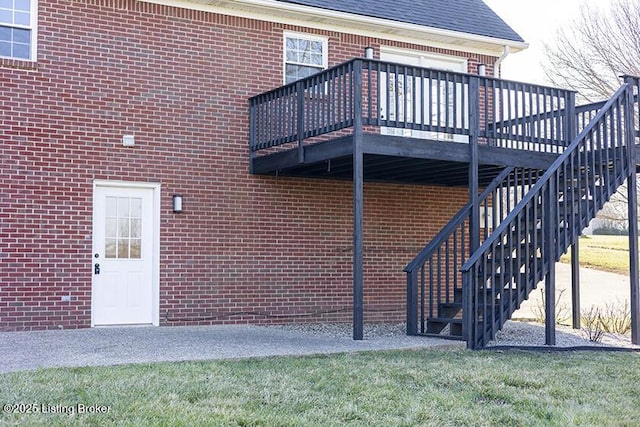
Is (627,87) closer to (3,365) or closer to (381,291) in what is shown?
(381,291)

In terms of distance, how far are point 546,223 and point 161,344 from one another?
500 centimetres

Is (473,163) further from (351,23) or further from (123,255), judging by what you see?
(123,255)

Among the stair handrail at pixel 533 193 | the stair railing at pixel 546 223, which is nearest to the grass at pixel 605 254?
the stair railing at pixel 546 223

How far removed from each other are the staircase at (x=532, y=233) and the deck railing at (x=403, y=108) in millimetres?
602

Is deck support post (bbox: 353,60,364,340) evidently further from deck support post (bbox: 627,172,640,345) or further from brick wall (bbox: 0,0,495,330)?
deck support post (bbox: 627,172,640,345)

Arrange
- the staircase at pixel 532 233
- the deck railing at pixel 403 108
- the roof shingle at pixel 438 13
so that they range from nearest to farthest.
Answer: the staircase at pixel 532 233 < the deck railing at pixel 403 108 < the roof shingle at pixel 438 13

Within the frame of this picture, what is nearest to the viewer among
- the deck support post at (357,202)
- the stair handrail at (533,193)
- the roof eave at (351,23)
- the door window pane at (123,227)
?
the stair handrail at (533,193)

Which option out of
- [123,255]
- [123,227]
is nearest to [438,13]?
[123,227]

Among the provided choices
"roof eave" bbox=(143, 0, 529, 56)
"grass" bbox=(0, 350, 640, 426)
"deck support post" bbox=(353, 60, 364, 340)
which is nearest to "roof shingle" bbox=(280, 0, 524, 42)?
"roof eave" bbox=(143, 0, 529, 56)

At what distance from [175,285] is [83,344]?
2.55 meters

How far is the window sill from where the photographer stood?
11000 mm

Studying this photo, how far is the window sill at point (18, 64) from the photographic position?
11.0 m

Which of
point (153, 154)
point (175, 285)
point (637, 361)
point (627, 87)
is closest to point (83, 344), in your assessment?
point (175, 285)

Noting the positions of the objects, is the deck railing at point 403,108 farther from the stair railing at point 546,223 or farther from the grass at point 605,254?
the grass at point 605,254
